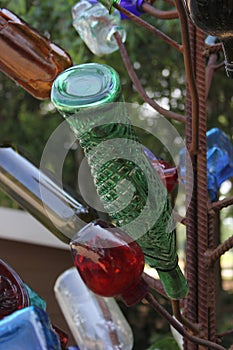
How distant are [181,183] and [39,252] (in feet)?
5.57

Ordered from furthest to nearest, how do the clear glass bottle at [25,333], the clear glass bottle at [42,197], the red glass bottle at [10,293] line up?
the clear glass bottle at [42,197], the red glass bottle at [10,293], the clear glass bottle at [25,333]

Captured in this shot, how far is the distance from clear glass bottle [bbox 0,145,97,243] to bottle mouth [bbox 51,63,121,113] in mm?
151

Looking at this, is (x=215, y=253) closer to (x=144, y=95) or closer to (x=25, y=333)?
(x=144, y=95)

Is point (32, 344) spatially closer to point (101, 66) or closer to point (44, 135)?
point (101, 66)

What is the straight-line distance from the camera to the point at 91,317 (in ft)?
1.87

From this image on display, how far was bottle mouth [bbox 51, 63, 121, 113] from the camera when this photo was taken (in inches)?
12.0

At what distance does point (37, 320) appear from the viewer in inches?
8.6

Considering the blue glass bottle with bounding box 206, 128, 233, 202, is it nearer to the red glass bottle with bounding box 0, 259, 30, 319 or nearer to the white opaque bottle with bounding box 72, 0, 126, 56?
the white opaque bottle with bounding box 72, 0, 126, 56

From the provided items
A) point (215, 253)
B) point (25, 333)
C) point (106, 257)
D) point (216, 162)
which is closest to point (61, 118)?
point (216, 162)

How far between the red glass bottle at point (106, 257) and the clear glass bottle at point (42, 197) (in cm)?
11

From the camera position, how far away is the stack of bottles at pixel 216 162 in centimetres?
58

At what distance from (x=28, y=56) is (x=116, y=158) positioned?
0.17 meters

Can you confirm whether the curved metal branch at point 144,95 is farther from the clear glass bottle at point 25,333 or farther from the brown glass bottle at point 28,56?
the clear glass bottle at point 25,333

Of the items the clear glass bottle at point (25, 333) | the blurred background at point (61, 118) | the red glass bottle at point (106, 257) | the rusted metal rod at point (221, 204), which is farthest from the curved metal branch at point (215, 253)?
the blurred background at point (61, 118)
